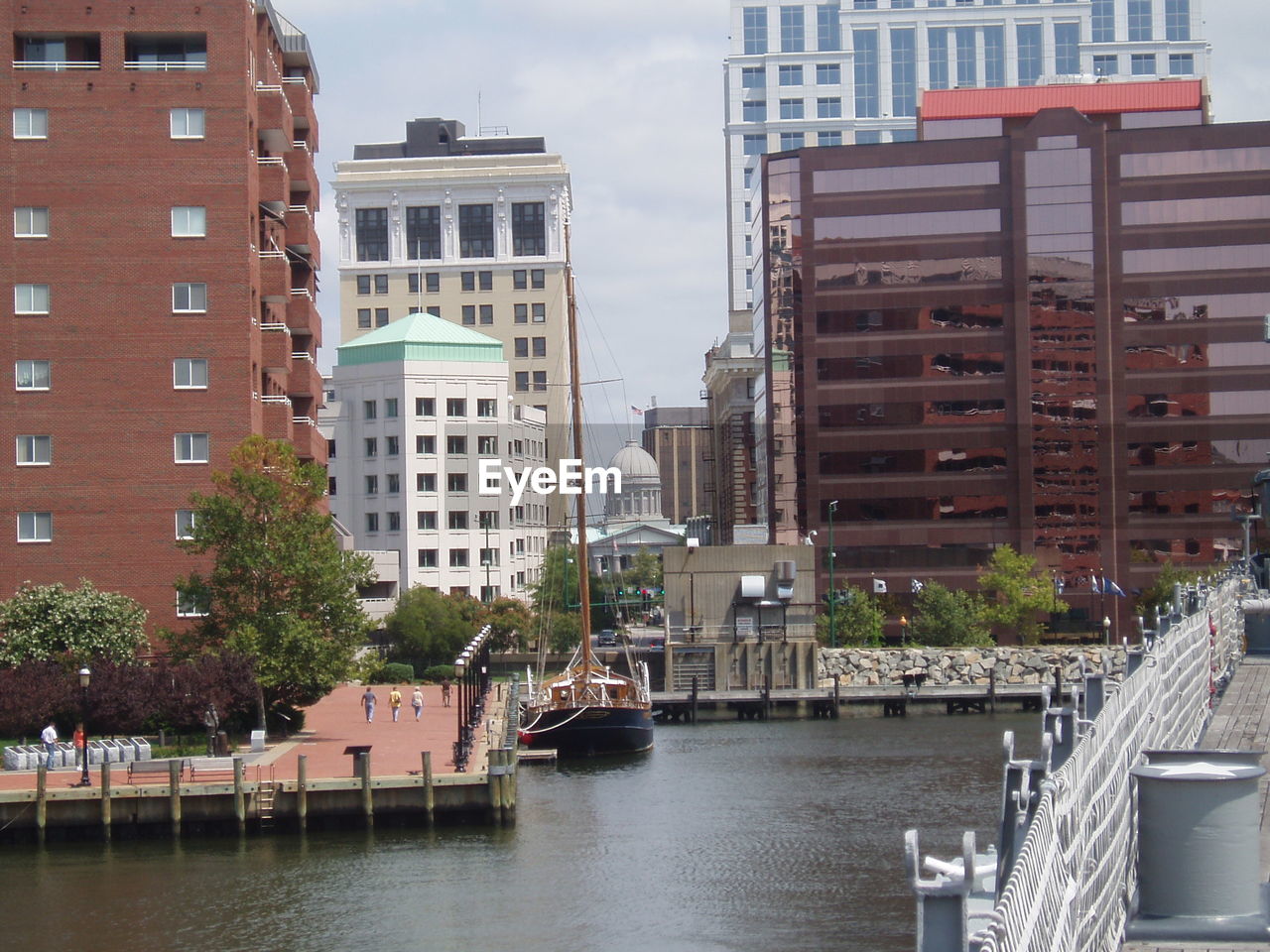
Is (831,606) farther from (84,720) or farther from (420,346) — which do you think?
(84,720)

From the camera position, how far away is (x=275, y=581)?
2370 inches

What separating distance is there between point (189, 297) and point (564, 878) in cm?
3394

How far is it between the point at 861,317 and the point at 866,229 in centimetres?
587

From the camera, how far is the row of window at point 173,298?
66188 mm

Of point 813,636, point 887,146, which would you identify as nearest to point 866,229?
point 887,146

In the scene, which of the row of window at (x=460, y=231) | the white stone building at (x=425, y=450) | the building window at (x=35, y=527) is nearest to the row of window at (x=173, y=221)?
the building window at (x=35, y=527)

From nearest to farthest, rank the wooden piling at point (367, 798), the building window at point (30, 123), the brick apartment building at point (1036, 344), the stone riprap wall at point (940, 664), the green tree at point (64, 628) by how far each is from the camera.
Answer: the wooden piling at point (367, 798), the green tree at point (64, 628), the building window at point (30, 123), the stone riprap wall at point (940, 664), the brick apartment building at point (1036, 344)

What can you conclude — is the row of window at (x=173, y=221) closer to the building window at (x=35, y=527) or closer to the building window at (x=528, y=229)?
the building window at (x=35, y=527)

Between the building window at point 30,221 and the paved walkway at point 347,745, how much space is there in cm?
2230

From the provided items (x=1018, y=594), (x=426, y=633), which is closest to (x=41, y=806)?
(x=426, y=633)

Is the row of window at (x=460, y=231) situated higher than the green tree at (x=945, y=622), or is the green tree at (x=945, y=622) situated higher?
the row of window at (x=460, y=231)

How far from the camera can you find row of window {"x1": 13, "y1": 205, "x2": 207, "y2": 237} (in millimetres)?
65875

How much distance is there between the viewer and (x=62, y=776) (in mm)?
51562

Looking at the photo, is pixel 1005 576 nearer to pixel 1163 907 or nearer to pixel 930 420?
pixel 930 420
